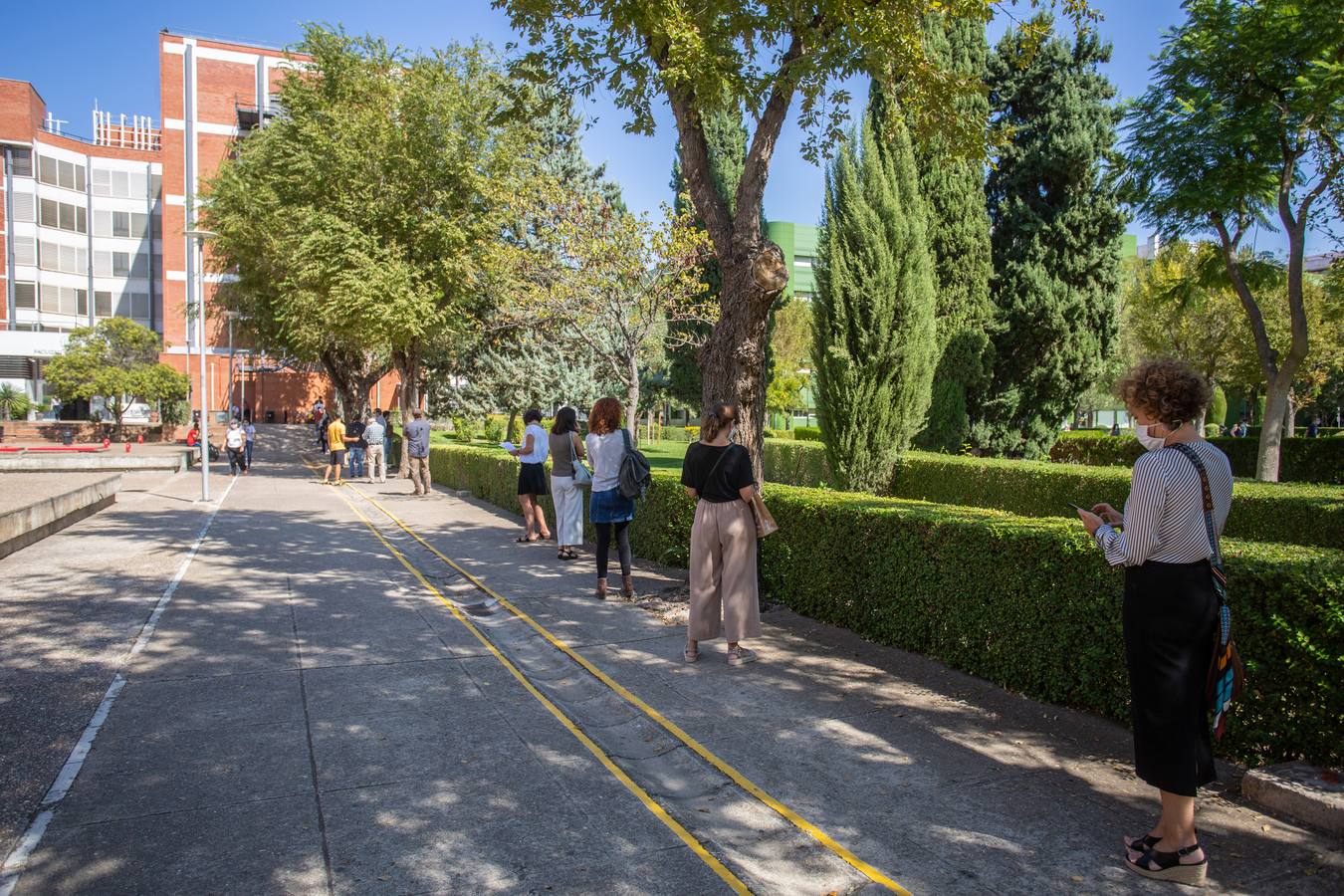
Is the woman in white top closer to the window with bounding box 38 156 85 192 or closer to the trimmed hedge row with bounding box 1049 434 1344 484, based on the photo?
the trimmed hedge row with bounding box 1049 434 1344 484

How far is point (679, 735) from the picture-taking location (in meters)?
4.74

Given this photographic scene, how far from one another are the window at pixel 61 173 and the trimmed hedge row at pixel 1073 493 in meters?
65.6

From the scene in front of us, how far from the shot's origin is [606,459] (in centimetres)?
827

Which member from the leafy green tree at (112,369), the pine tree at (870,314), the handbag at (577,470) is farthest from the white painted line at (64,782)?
the leafy green tree at (112,369)

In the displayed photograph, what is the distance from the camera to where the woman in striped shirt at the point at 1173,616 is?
10.8 feet

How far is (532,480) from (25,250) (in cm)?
6626

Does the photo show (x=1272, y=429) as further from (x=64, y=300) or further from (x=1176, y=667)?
(x=64, y=300)

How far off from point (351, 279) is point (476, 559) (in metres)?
13.7

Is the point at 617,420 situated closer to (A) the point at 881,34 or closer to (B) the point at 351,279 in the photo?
(A) the point at 881,34

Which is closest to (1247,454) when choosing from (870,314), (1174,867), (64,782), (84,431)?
(870,314)

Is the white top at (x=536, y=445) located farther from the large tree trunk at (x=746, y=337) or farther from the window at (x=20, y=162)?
the window at (x=20, y=162)

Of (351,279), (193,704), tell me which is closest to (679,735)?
(193,704)

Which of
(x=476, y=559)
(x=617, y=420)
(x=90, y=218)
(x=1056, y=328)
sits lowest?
(x=476, y=559)

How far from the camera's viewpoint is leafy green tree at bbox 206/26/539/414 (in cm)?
2244
